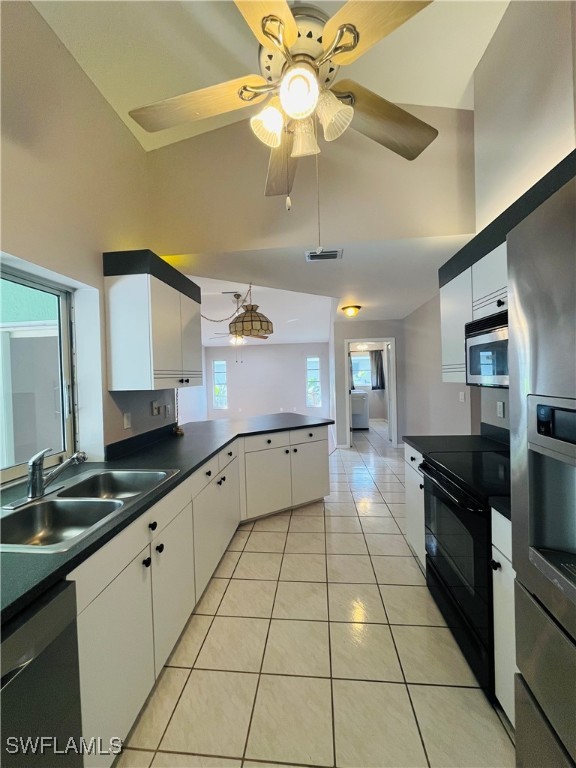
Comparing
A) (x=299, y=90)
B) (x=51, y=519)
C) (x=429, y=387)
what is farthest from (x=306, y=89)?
(x=429, y=387)

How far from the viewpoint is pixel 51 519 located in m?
1.37

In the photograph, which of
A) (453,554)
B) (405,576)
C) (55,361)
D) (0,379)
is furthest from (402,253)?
(0,379)

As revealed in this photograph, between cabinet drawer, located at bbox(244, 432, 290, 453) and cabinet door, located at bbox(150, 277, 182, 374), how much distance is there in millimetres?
922

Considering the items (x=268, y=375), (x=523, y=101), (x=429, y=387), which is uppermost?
(x=523, y=101)

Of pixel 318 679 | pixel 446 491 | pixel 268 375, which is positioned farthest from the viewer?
pixel 268 375

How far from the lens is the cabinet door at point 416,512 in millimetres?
2059

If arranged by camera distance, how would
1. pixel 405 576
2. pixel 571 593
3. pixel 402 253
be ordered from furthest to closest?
1. pixel 402 253
2. pixel 405 576
3. pixel 571 593

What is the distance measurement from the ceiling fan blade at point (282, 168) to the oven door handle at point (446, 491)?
185cm

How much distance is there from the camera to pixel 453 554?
5.19 ft

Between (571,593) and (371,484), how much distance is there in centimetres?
338

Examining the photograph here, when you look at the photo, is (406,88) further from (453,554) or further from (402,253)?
(453,554)

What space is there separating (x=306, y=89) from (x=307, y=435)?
8.57 feet

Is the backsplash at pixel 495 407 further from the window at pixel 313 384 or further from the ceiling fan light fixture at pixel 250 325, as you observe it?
the window at pixel 313 384

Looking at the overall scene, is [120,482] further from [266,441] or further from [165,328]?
[266,441]
